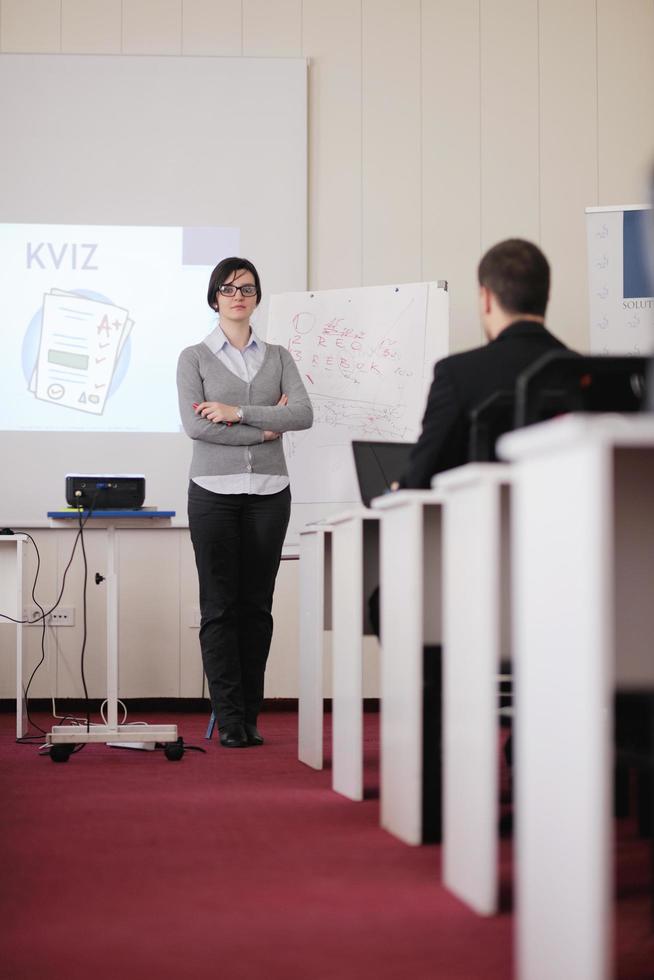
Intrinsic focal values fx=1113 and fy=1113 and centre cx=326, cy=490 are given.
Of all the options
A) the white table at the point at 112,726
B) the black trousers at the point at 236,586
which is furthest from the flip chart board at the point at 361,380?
the white table at the point at 112,726

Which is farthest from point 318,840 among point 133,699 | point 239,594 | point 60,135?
point 60,135

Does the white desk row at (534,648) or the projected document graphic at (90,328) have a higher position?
the projected document graphic at (90,328)

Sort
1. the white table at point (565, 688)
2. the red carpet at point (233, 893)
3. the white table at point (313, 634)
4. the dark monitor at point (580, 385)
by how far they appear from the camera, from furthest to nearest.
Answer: the white table at point (313, 634) → the dark monitor at point (580, 385) → the red carpet at point (233, 893) → the white table at point (565, 688)

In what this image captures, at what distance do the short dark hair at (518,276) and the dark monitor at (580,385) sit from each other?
1.10 feet

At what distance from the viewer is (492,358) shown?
238 centimetres

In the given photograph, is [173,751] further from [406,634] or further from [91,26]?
[91,26]

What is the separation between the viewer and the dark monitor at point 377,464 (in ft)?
10.1

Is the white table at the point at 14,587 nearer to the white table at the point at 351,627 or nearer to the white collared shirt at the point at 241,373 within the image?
the white collared shirt at the point at 241,373

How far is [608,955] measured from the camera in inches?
47.1

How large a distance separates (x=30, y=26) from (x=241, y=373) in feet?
7.98

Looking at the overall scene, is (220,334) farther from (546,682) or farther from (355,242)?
(546,682)

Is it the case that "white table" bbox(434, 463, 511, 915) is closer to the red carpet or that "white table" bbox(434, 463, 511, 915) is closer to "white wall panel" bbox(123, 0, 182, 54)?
the red carpet

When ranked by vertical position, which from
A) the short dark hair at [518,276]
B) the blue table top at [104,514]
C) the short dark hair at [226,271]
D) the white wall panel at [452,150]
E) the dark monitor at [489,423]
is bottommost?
the blue table top at [104,514]

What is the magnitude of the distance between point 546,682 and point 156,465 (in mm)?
3944
